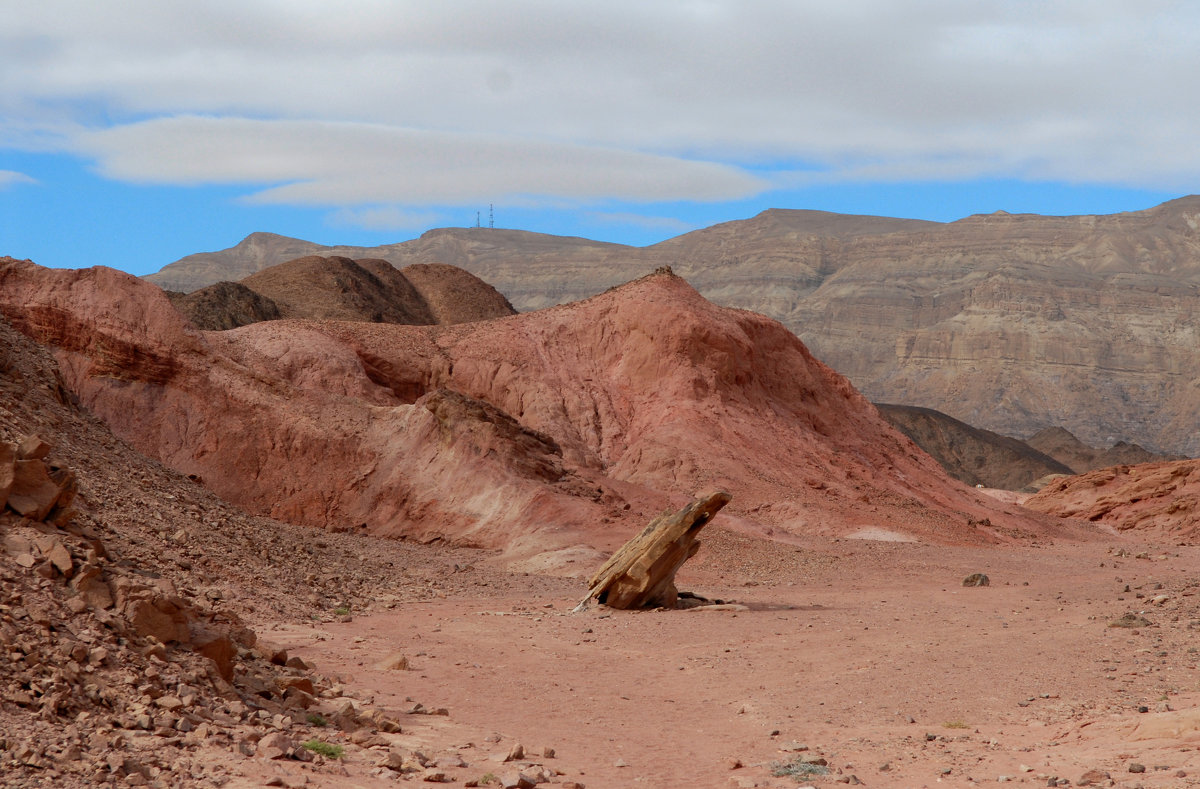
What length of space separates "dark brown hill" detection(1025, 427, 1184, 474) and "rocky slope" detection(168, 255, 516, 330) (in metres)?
37.6

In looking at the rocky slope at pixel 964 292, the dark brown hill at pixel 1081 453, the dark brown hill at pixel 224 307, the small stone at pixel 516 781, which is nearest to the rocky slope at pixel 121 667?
the small stone at pixel 516 781

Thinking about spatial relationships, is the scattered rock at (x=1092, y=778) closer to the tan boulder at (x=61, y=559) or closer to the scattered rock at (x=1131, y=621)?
the scattered rock at (x=1131, y=621)

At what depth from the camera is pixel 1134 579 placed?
942 inches

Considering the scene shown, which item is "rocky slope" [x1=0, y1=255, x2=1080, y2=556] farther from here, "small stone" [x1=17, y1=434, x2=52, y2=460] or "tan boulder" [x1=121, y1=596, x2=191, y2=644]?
"tan boulder" [x1=121, y1=596, x2=191, y2=644]

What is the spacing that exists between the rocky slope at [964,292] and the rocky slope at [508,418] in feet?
279

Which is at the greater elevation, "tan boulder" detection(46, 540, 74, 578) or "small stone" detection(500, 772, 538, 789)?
"tan boulder" detection(46, 540, 74, 578)

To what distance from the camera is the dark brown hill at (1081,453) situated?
257 feet

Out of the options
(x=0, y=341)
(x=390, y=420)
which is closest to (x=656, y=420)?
(x=390, y=420)

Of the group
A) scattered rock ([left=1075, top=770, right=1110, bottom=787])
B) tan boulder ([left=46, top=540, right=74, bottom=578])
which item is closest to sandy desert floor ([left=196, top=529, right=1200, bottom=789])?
scattered rock ([left=1075, top=770, right=1110, bottom=787])

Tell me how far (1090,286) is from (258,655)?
461 ft

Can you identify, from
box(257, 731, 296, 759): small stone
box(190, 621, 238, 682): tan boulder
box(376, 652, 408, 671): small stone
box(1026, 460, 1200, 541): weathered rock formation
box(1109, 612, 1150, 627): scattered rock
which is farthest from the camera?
box(1026, 460, 1200, 541): weathered rock formation

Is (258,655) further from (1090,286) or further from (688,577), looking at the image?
(1090,286)

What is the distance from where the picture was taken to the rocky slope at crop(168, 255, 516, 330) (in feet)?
195

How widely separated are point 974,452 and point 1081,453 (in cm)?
956
